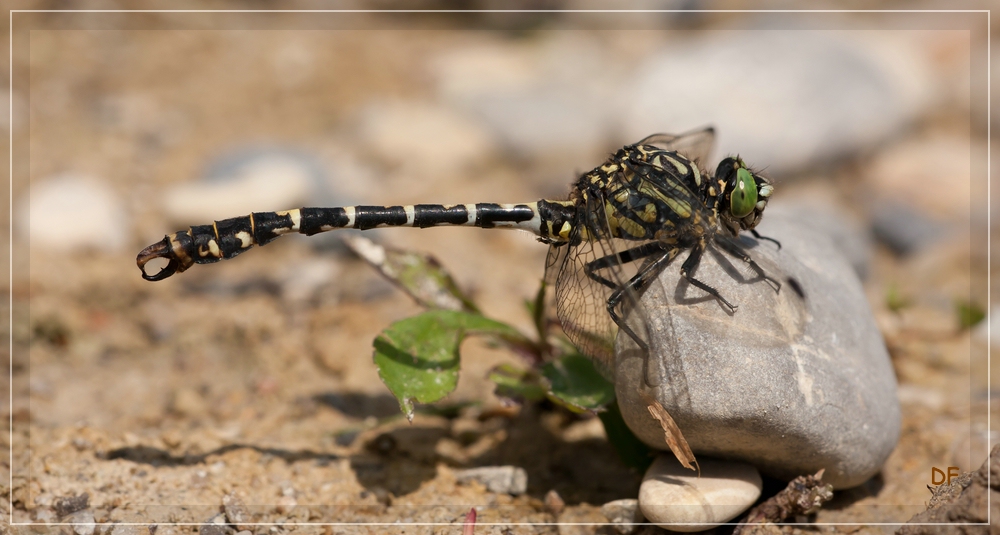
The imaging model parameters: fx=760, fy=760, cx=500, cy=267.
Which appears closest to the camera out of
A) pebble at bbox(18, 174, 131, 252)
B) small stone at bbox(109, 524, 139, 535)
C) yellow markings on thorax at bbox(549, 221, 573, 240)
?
small stone at bbox(109, 524, 139, 535)

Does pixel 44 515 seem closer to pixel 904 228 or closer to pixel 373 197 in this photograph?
pixel 373 197

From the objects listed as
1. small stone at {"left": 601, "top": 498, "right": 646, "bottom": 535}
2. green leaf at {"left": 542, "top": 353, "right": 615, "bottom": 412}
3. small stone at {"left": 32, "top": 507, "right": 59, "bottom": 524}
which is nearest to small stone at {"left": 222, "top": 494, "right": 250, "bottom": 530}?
small stone at {"left": 32, "top": 507, "right": 59, "bottom": 524}

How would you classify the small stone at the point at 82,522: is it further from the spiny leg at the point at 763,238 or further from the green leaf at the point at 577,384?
the spiny leg at the point at 763,238

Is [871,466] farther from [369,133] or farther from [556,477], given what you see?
[369,133]

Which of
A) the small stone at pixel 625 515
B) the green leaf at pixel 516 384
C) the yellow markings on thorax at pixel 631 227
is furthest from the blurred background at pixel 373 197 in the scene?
the yellow markings on thorax at pixel 631 227

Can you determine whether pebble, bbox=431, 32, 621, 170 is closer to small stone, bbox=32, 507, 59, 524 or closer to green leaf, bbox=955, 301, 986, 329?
green leaf, bbox=955, 301, 986, 329

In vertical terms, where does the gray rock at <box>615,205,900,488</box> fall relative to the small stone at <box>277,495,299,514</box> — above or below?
above
